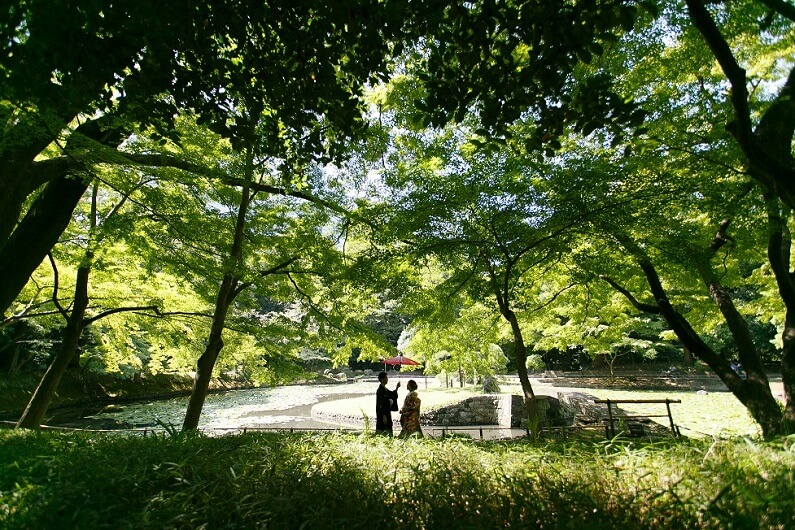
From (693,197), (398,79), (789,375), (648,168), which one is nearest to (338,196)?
(398,79)

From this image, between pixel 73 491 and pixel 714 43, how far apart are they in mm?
5433

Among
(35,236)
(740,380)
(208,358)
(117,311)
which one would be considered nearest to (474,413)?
(740,380)

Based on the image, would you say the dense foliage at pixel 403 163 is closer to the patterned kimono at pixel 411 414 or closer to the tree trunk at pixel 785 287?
the tree trunk at pixel 785 287

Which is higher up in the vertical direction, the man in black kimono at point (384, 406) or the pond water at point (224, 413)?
the man in black kimono at point (384, 406)

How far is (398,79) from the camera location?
7355mm

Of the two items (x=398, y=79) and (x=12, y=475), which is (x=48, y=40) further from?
(x=398, y=79)

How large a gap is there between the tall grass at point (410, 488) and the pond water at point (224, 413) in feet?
41.6

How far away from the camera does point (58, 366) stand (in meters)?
8.61

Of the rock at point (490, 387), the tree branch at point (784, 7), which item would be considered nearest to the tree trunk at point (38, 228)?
the tree branch at point (784, 7)

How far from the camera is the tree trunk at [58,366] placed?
27.6ft

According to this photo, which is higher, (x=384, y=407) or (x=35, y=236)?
(x=35, y=236)

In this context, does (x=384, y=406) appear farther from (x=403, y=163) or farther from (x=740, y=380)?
(x=740, y=380)

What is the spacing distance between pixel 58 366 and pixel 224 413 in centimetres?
1238

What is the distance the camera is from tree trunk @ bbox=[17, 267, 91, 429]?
8.42 metres
